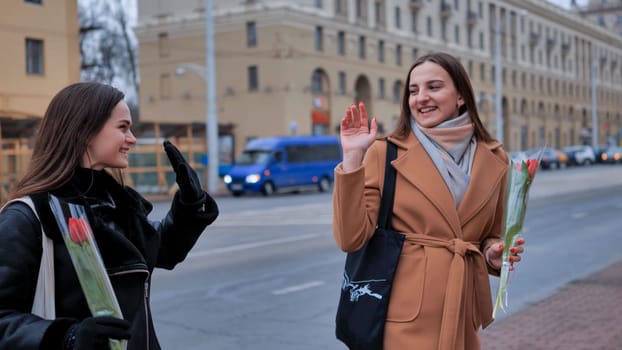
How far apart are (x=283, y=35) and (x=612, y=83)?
70.8m

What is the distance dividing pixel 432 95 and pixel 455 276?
2.43 feet

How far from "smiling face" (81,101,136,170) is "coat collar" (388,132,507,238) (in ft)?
3.33

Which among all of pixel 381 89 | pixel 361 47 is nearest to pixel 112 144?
pixel 361 47

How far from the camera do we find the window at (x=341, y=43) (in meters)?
50.8

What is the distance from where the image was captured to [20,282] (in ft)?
7.17

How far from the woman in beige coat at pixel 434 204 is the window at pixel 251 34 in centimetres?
4493

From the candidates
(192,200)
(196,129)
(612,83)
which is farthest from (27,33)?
(612,83)

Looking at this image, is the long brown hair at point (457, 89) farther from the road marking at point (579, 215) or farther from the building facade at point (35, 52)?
the building facade at point (35, 52)

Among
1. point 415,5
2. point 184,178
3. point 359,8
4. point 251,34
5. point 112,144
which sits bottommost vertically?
point 184,178

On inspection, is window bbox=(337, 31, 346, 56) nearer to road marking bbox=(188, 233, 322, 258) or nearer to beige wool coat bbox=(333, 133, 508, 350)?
road marking bbox=(188, 233, 322, 258)

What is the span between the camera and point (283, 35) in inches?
1812

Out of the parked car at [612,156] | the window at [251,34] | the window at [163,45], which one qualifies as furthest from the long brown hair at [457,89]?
the parked car at [612,156]

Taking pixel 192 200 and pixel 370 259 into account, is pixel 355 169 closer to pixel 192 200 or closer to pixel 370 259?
pixel 370 259

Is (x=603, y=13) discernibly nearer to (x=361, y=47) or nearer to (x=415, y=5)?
(x=415, y=5)
